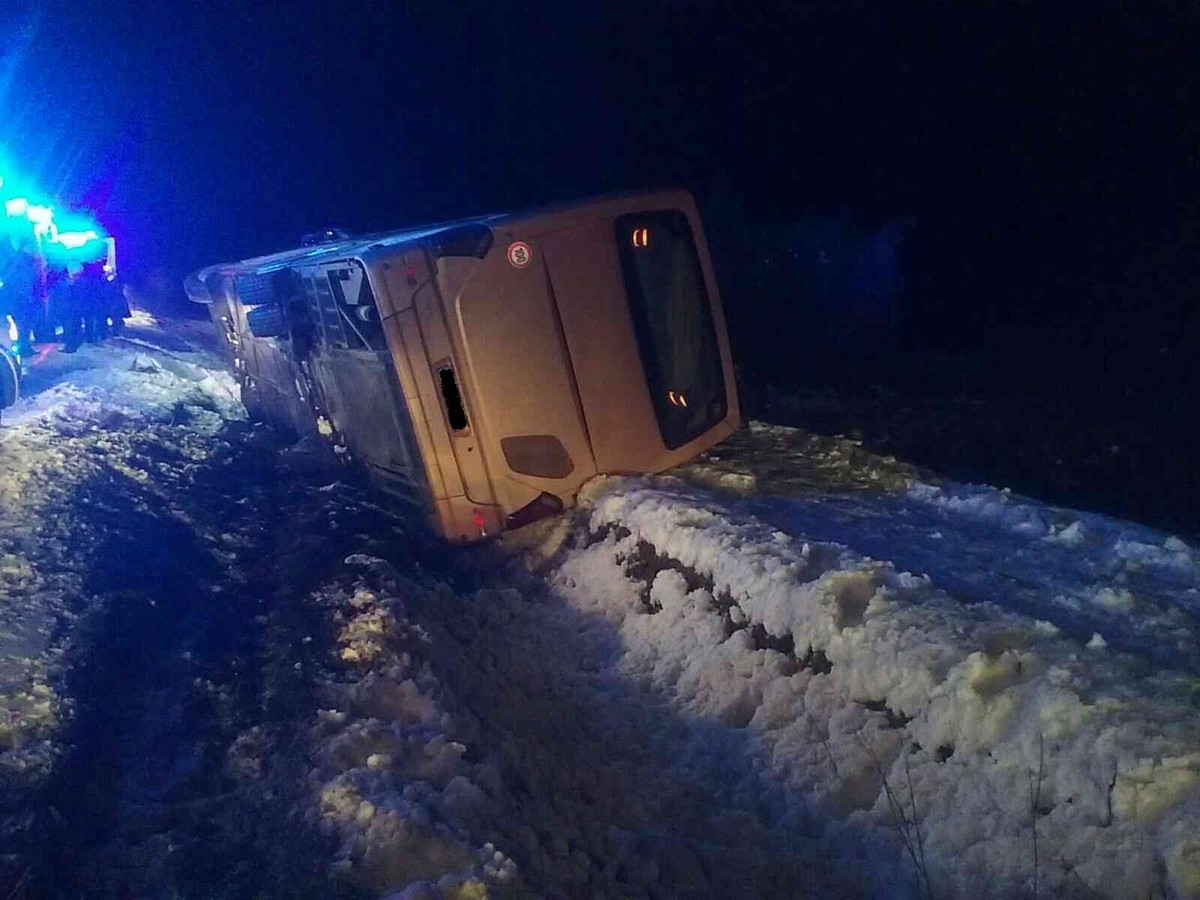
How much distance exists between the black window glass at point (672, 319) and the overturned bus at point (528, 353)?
11mm

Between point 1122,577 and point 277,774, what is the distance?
395cm

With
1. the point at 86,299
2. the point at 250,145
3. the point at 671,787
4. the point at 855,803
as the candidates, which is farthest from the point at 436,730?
the point at 250,145

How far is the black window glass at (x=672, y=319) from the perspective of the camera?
6.89 metres

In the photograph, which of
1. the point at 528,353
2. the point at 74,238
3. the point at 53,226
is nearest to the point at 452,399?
the point at 528,353

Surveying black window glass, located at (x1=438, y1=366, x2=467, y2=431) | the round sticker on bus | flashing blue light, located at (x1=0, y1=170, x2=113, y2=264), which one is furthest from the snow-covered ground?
flashing blue light, located at (x1=0, y1=170, x2=113, y2=264)

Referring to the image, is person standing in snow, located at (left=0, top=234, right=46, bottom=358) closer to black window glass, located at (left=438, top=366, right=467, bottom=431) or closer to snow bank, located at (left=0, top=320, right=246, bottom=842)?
snow bank, located at (left=0, top=320, right=246, bottom=842)

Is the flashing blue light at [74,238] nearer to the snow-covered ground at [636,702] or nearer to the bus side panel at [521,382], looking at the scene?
the snow-covered ground at [636,702]

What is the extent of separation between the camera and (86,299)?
15430mm

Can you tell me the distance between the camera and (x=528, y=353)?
6586 millimetres

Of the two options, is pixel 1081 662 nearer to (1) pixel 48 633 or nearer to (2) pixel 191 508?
(1) pixel 48 633

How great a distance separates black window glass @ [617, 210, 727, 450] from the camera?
689cm

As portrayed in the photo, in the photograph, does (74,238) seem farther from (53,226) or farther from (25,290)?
(25,290)

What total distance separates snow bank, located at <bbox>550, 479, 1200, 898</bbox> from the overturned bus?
1.48 metres

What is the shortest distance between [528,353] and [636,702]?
2.58 metres
